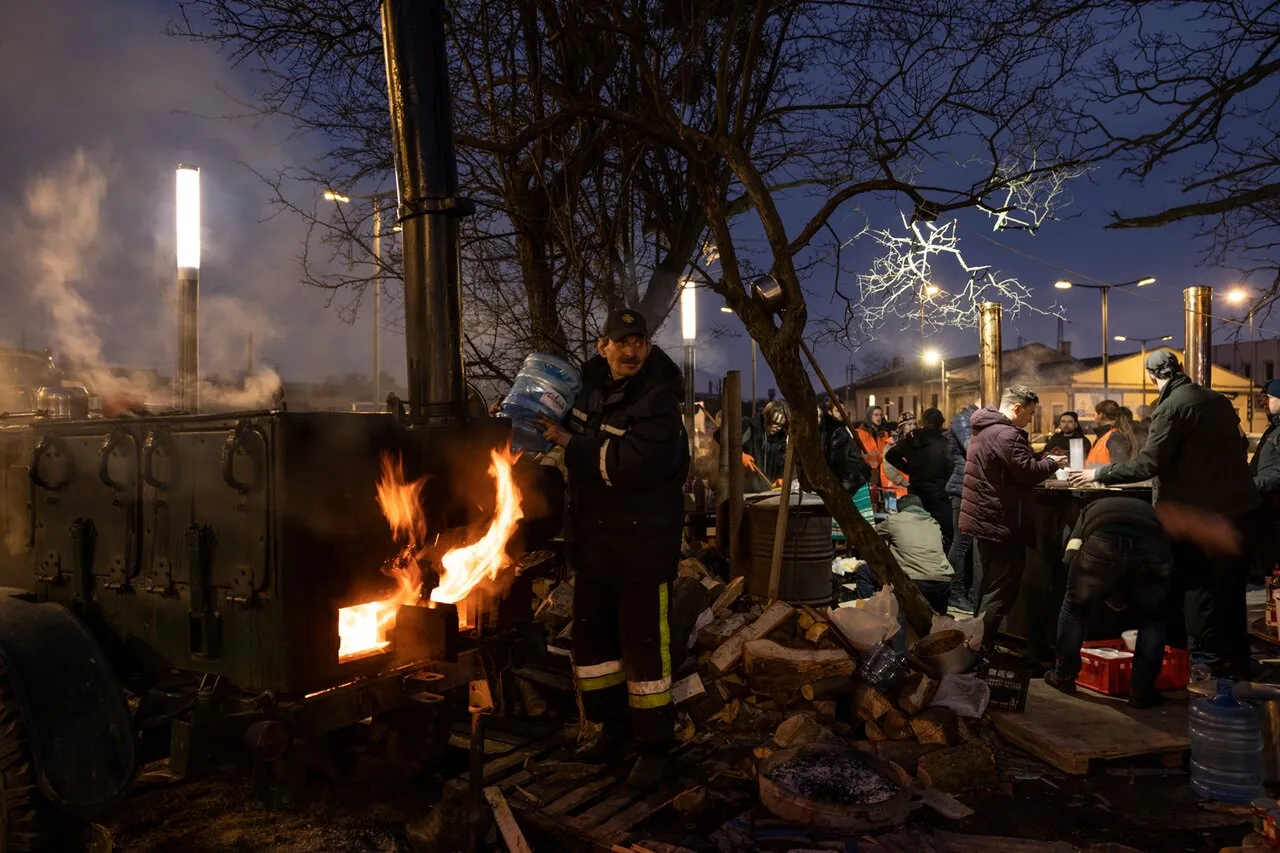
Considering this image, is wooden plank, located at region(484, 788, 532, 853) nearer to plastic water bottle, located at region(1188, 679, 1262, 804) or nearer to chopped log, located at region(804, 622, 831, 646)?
chopped log, located at region(804, 622, 831, 646)

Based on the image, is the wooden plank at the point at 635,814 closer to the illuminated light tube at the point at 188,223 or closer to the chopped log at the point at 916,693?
the chopped log at the point at 916,693

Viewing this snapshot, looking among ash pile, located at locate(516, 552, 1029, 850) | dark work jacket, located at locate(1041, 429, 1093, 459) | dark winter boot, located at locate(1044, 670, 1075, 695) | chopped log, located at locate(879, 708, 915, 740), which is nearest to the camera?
ash pile, located at locate(516, 552, 1029, 850)

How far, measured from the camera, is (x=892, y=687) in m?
4.99

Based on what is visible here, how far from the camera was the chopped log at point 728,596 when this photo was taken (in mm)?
5906

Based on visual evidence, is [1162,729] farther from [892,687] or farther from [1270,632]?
[1270,632]

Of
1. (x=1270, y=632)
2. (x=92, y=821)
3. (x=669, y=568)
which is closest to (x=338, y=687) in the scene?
(x=92, y=821)

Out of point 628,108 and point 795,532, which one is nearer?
point 795,532

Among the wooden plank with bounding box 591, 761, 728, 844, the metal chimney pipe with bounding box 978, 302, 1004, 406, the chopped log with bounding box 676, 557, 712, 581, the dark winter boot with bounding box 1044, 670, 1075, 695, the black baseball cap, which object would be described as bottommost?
the dark winter boot with bounding box 1044, 670, 1075, 695

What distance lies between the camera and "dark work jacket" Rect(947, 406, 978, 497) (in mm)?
8430

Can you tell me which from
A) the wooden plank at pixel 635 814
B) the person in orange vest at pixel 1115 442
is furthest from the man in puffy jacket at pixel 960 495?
the wooden plank at pixel 635 814

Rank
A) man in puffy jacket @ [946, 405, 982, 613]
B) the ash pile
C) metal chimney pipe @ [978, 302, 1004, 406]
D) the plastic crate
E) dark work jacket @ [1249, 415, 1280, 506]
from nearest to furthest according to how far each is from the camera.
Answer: the ash pile < the plastic crate < dark work jacket @ [1249, 415, 1280, 506] < man in puffy jacket @ [946, 405, 982, 613] < metal chimney pipe @ [978, 302, 1004, 406]

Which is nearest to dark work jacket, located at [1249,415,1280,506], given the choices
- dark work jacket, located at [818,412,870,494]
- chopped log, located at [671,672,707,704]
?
dark work jacket, located at [818,412,870,494]

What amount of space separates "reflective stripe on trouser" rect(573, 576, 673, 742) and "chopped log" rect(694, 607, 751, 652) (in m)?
1.08

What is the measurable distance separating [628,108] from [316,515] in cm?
624
